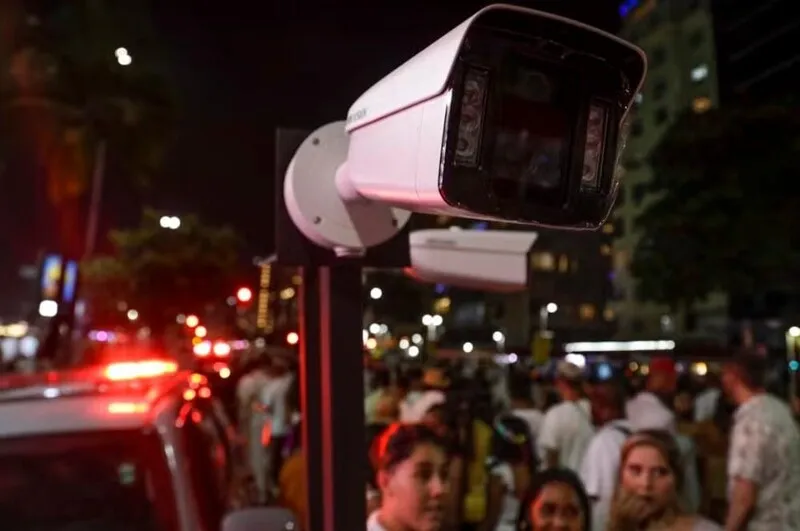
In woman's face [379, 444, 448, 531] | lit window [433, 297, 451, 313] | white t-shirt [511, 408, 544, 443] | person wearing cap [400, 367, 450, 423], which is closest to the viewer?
woman's face [379, 444, 448, 531]

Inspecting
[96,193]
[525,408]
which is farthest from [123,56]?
[525,408]

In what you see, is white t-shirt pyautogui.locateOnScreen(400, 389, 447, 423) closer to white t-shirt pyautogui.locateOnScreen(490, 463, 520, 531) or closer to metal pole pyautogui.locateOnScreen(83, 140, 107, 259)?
white t-shirt pyautogui.locateOnScreen(490, 463, 520, 531)

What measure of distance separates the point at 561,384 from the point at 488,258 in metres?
4.06

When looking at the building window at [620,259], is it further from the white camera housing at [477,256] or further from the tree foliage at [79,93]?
the white camera housing at [477,256]

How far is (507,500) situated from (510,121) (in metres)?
4.52

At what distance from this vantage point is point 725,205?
22641 mm

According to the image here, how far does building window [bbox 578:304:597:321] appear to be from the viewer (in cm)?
4266

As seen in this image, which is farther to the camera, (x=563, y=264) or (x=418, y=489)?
(x=563, y=264)

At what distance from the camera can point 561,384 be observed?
7531 millimetres

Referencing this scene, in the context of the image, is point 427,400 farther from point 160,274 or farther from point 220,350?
point 160,274

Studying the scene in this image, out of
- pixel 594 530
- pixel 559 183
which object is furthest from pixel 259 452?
pixel 559 183

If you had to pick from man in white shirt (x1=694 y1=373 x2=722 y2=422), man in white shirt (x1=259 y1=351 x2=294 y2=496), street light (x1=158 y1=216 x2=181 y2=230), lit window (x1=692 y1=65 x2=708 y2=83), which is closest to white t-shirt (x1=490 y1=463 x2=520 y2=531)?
man in white shirt (x1=259 y1=351 x2=294 y2=496)

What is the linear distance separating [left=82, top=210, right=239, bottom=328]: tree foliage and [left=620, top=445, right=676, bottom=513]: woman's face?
3872 cm

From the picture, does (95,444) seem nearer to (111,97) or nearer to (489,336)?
(111,97)
